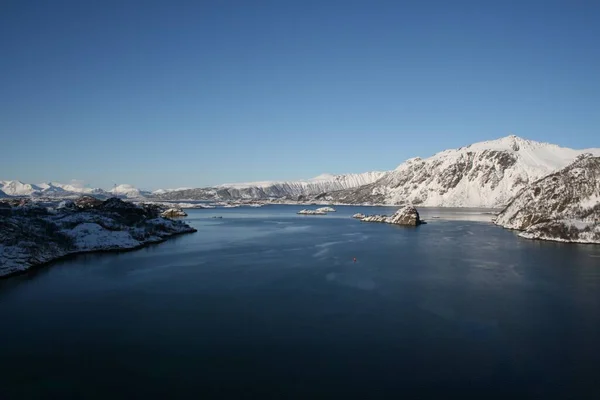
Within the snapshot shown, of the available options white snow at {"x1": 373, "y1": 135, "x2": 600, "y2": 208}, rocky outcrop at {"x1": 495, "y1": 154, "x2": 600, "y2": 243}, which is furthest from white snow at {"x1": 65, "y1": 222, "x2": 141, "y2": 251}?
white snow at {"x1": 373, "y1": 135, "x2": 600, "y2": 208}

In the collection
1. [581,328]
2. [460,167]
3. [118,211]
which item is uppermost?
[460,167]

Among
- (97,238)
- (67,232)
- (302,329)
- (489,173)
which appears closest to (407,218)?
(97,238)

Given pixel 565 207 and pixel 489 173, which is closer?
pixel 565 207

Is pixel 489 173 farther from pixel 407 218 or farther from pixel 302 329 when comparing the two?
pixel 302 329

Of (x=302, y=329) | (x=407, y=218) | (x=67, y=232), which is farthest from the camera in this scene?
(x=407, y=218)

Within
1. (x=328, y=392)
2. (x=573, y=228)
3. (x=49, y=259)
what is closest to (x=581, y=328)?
(x=328, y=392)

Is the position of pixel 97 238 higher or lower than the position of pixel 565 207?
lower

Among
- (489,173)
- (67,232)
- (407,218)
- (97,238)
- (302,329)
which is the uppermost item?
(489,173)

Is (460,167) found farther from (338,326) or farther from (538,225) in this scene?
(338,326)
